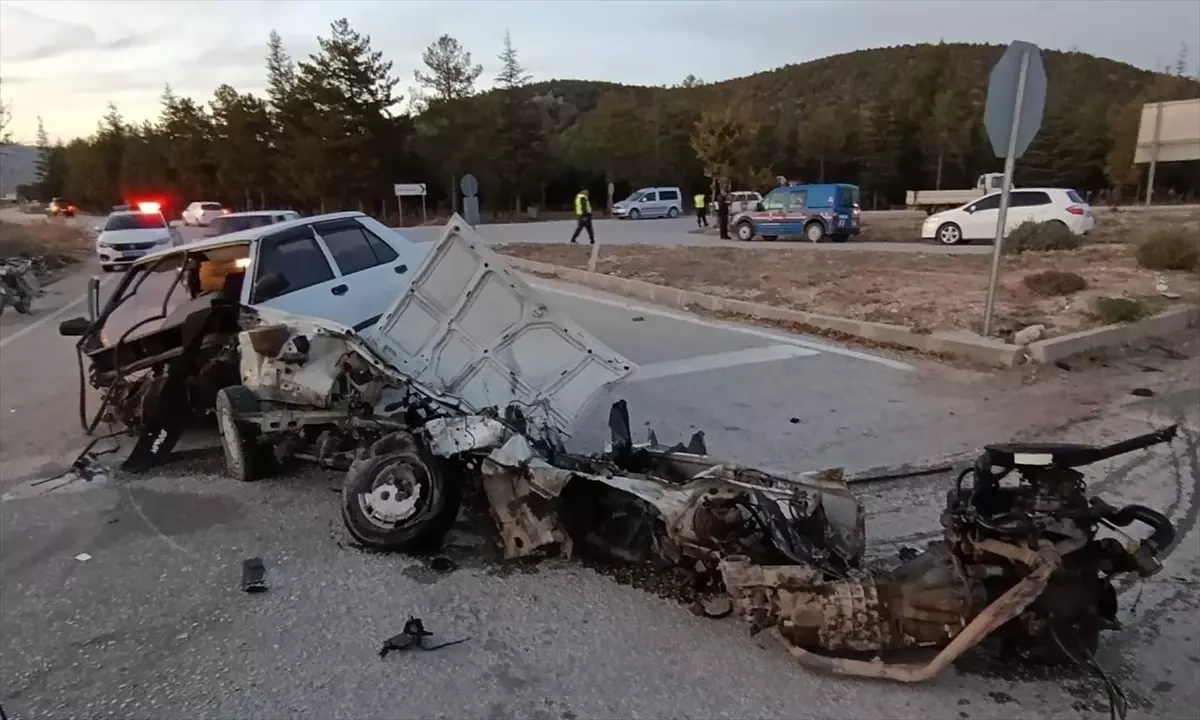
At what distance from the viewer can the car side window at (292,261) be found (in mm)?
5921

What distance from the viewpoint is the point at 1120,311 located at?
9.30 metres

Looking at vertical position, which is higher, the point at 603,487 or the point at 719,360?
the point at 603,487

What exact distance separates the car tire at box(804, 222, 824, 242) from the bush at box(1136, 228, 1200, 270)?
951cm

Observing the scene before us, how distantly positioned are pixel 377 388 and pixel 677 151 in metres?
52.1

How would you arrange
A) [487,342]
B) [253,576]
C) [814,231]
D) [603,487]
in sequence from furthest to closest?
1. [814,231]
2. [487,342]
3. [253,576]
4. [603,487]

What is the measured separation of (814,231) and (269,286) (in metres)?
19.8

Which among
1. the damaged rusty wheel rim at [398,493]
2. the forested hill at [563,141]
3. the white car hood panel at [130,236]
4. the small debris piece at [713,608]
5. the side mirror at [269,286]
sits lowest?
the small debris piece at [713,608]

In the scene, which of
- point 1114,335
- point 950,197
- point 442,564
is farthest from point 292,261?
point 950,197

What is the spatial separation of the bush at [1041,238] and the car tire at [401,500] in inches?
660

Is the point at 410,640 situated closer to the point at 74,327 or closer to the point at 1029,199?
the point at 74,327

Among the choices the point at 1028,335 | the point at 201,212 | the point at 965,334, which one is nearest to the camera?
the point at 1028,335

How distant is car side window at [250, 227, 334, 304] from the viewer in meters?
5.92

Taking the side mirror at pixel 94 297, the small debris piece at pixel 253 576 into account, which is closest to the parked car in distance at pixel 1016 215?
the side mirror at pixel 94 297

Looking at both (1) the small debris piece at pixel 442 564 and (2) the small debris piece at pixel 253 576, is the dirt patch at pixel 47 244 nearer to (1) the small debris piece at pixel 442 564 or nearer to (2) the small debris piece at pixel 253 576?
(2) the small debris piece at pixel 253 576
